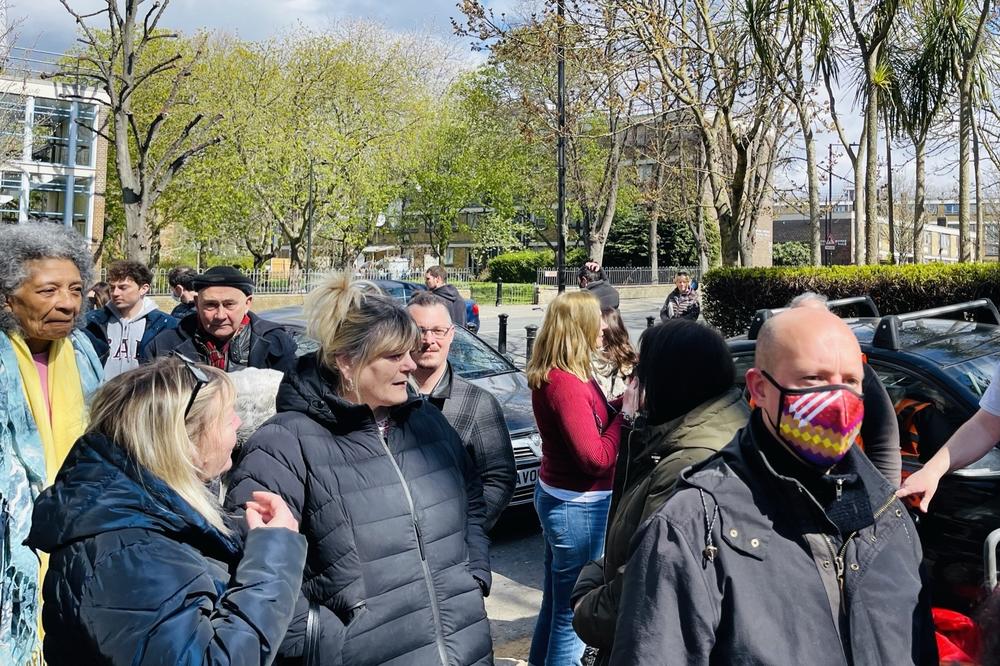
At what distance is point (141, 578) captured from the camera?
173 centimetres

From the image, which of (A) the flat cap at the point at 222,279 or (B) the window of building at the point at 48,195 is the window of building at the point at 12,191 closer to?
(B) the window of building at the point at 48,195

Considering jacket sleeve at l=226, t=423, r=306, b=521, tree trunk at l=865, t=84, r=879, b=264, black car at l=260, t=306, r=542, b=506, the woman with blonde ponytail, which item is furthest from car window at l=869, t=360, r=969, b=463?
tree trunk at l=865, t=84, r=879, b=264

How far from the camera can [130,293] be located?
5781mm

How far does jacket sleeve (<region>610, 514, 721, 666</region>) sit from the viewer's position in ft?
5.15

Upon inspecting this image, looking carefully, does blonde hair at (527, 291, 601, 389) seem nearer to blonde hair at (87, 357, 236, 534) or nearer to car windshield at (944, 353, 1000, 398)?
blonde hair at (87, 357, 236, 534)

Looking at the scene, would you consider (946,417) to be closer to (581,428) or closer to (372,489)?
(581,428)

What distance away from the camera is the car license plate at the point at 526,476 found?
6.22m

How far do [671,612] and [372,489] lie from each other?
1.10 m

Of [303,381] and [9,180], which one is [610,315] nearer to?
[303,381]

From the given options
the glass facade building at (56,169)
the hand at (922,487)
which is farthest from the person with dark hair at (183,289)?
the glass facade building at (56,169)

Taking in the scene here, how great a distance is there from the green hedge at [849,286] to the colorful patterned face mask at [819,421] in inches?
411

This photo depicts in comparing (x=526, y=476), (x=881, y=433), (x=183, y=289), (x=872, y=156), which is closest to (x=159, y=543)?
(x=881, y=433)

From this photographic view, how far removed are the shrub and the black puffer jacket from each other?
47676 mm

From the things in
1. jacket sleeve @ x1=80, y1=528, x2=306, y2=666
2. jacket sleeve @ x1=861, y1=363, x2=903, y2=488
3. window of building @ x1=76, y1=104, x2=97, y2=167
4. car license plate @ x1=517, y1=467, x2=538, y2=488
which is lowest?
car license plate @ x1=517, y1=467, x2=538, y2=488
